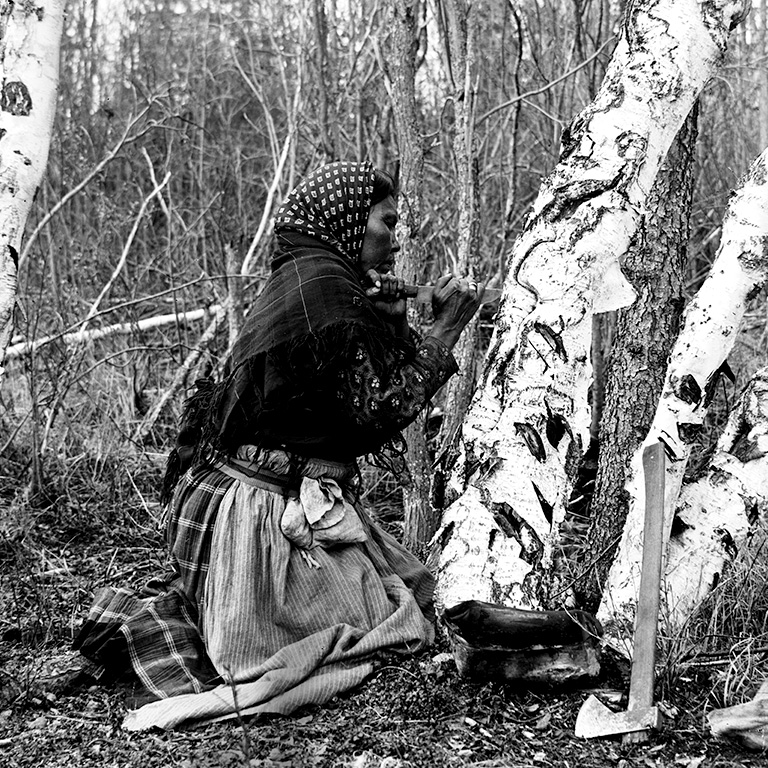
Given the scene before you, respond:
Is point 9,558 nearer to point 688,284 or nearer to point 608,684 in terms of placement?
point 608,684

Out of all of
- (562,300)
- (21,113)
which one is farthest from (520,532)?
(21,113)

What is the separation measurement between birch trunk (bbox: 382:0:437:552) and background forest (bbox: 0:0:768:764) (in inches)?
9.1

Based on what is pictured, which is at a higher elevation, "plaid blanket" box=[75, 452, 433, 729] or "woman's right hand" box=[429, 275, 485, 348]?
"woman's right hand" box=[429, 275, 485, 348]

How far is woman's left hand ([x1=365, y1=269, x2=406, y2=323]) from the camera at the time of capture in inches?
118

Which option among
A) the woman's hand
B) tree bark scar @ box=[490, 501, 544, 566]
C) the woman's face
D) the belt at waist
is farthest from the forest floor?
the woman's face

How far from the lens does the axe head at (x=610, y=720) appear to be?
7.15 ft

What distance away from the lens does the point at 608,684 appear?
240 centimetres

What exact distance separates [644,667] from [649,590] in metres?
0.19

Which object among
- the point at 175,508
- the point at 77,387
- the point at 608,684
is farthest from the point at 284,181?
the point at 608,684

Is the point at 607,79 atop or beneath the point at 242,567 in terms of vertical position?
atop

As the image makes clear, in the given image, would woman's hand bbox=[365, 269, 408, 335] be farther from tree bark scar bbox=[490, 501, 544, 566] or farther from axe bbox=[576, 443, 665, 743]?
axe bbox=[576, 443, 665, 743]

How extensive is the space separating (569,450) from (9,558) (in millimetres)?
2622

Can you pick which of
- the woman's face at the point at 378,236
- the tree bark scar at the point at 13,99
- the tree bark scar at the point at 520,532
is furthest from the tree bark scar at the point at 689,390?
the tree bark scar at the point at 13,99

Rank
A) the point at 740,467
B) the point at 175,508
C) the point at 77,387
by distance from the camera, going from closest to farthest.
A: the point at 740,467
the point at 175,508
the point at 77,387
